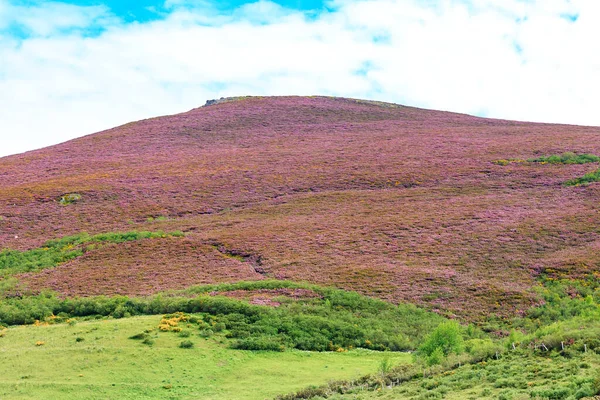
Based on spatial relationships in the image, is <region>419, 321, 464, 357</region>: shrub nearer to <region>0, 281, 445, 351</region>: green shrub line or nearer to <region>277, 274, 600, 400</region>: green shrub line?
<region>277, 274, 600, 400</region>: green shrub line

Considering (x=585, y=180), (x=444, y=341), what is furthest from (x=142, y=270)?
(x=585, y=180)

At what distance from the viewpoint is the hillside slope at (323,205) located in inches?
1610

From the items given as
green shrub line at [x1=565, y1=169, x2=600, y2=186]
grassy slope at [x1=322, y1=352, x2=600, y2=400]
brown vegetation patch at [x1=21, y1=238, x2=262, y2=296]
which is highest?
green shrub line at [x1=565, y1=169, x2=600, y2=186]

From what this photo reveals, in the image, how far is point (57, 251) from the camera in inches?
1841

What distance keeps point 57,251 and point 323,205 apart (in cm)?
2157

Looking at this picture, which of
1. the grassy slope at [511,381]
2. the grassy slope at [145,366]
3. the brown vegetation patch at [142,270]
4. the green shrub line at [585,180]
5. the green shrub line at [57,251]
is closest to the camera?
the grassy slope at [511,381]

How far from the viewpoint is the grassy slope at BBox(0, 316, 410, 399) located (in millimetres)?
26000

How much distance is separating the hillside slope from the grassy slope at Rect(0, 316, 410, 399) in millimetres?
7307

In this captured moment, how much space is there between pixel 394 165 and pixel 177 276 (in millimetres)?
31702

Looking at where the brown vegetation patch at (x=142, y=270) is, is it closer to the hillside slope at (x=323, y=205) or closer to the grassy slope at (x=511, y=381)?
the hillside slope at (x=323, y=205)

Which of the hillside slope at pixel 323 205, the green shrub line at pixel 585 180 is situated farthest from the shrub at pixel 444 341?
the green shrub line at pixel 585 180

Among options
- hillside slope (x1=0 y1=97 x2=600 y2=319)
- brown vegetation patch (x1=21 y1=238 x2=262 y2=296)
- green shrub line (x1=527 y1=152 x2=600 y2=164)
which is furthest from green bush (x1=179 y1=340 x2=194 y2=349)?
green shrub line (x1=527 y1=152 x2=600 y2=164)

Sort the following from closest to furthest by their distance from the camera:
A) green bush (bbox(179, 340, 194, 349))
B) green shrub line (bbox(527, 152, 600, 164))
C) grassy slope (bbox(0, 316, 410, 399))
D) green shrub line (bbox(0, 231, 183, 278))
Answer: grassy slope (bbox(0, 316, 410, 399)) < green bush (bbox(179, 340, 194, 349)) < green shrub line (bbox(0, 231, 183, 278)) < green shrub line (bbox(527, 152, 600, 164))

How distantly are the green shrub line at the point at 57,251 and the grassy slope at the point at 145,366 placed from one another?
11.6 m
